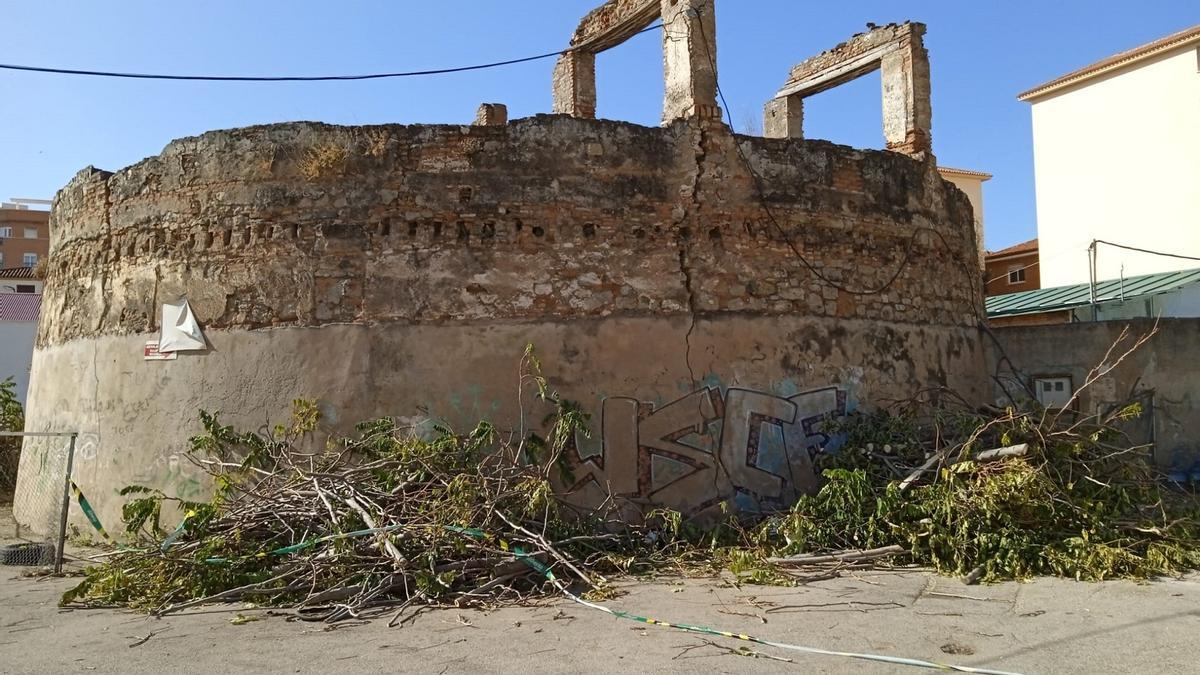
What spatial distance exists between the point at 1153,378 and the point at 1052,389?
44.3 inches

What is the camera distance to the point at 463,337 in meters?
8.08

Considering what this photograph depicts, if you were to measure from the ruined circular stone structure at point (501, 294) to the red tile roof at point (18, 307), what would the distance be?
18.1 metres

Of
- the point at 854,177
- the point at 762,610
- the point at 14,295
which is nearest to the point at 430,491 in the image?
the point at 762,610

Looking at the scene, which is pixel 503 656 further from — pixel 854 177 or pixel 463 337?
pixel 854 177

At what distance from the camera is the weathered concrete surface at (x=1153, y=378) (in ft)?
36.1

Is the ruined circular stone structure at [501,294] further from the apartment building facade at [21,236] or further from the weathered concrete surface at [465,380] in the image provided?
the apartment building facade at [21,236]

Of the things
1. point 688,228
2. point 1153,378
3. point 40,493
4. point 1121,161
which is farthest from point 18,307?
point 1121,161

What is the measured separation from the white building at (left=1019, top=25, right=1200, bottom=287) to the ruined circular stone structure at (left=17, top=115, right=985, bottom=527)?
17.4 meters

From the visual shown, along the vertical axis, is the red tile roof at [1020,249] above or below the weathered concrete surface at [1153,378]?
above

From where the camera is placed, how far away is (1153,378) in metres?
11.1

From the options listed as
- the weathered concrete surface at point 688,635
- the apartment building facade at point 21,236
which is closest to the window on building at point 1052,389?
the weathered concrete surface at point 688,635

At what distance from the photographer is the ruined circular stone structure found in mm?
8109

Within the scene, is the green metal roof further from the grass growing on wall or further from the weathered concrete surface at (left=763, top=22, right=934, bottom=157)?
the grass growing on wall

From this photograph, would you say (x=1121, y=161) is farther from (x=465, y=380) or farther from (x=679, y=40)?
(x=465, y=380)
